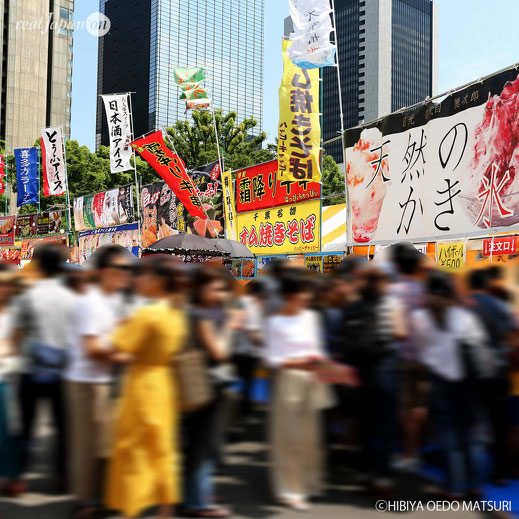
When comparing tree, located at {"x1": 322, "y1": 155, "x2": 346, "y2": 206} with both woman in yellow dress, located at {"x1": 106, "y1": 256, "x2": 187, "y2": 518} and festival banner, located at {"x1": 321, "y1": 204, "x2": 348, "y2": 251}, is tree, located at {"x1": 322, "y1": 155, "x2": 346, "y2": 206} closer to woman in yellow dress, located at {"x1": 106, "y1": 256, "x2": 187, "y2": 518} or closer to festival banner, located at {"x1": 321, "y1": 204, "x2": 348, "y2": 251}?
festival banner, located at {"x1": 321, "y1": 204, "x2": 348, "y2": 251}

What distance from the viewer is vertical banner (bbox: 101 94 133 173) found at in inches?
874

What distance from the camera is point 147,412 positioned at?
3.31 m

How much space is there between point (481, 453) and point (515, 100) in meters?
6.22

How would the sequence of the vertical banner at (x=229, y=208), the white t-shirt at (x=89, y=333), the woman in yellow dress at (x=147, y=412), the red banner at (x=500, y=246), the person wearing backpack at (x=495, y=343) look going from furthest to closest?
the vertical banner at (x=229, y=208) < the red banner at (x=500, y=246) < the person wearing backpack at (x=495, y=343) < the white t-shirt at (x=89, y=333) < the woman in yellow dress at (x=147, y=412)

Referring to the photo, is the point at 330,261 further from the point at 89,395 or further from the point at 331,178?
the point at 331,178

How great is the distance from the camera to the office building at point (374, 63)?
354 ft

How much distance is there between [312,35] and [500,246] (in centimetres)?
688

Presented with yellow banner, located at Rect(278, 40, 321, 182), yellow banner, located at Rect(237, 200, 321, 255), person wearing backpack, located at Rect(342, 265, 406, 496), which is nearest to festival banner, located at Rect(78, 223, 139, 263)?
yellow banner, located at Rect(237, 200, 321, 255)

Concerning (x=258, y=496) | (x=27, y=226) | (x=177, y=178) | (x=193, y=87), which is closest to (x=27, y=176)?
(x=27, y=226)

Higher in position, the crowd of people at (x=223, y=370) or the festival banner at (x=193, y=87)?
the festival banner at (x=193, y=87)

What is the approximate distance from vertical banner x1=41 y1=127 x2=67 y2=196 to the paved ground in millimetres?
23621

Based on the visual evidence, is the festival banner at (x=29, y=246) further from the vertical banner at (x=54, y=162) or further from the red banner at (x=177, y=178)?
the red banner at (x=177, y=178)

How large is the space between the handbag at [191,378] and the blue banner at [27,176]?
90.8 feet

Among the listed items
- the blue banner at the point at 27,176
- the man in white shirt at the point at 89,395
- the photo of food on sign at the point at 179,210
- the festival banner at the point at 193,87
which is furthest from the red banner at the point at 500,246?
the blue banner at the point at 27,176
